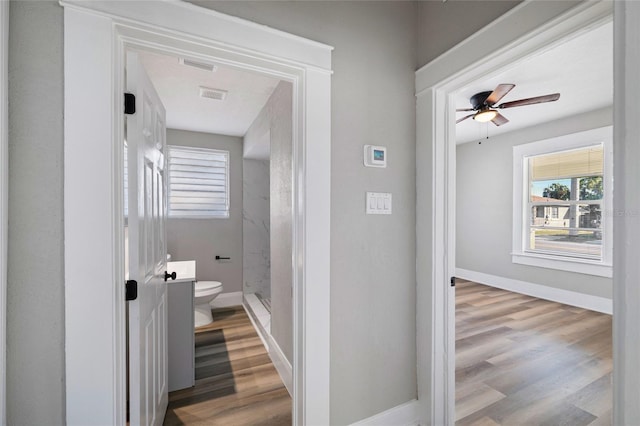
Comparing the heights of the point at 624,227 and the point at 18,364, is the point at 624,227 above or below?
above

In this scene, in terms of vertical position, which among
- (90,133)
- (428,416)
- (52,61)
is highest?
(52,61)

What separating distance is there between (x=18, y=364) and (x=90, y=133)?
0.81 metres

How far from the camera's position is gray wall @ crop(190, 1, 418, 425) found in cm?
150

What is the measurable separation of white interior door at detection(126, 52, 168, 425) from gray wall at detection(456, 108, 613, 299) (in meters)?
4.85

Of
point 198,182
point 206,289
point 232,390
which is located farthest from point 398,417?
point 198,182

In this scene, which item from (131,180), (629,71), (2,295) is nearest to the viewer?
(629,71)

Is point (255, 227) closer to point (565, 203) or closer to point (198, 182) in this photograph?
point (198, 182)

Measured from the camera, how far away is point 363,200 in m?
1.57

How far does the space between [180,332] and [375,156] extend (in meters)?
1.82

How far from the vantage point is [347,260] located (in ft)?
5.05

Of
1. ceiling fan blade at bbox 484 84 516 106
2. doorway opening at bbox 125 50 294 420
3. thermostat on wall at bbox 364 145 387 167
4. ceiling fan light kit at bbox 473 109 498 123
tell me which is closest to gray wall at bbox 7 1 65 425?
doorway opening at bbox 125 50 294 420

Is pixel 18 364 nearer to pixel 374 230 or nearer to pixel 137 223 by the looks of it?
pixel 137 223

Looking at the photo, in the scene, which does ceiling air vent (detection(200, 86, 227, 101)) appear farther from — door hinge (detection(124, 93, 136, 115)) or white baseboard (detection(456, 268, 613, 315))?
white baseboard (detection(456, 268, 613, 315))

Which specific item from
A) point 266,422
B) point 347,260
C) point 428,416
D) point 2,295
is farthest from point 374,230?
point 2,295
